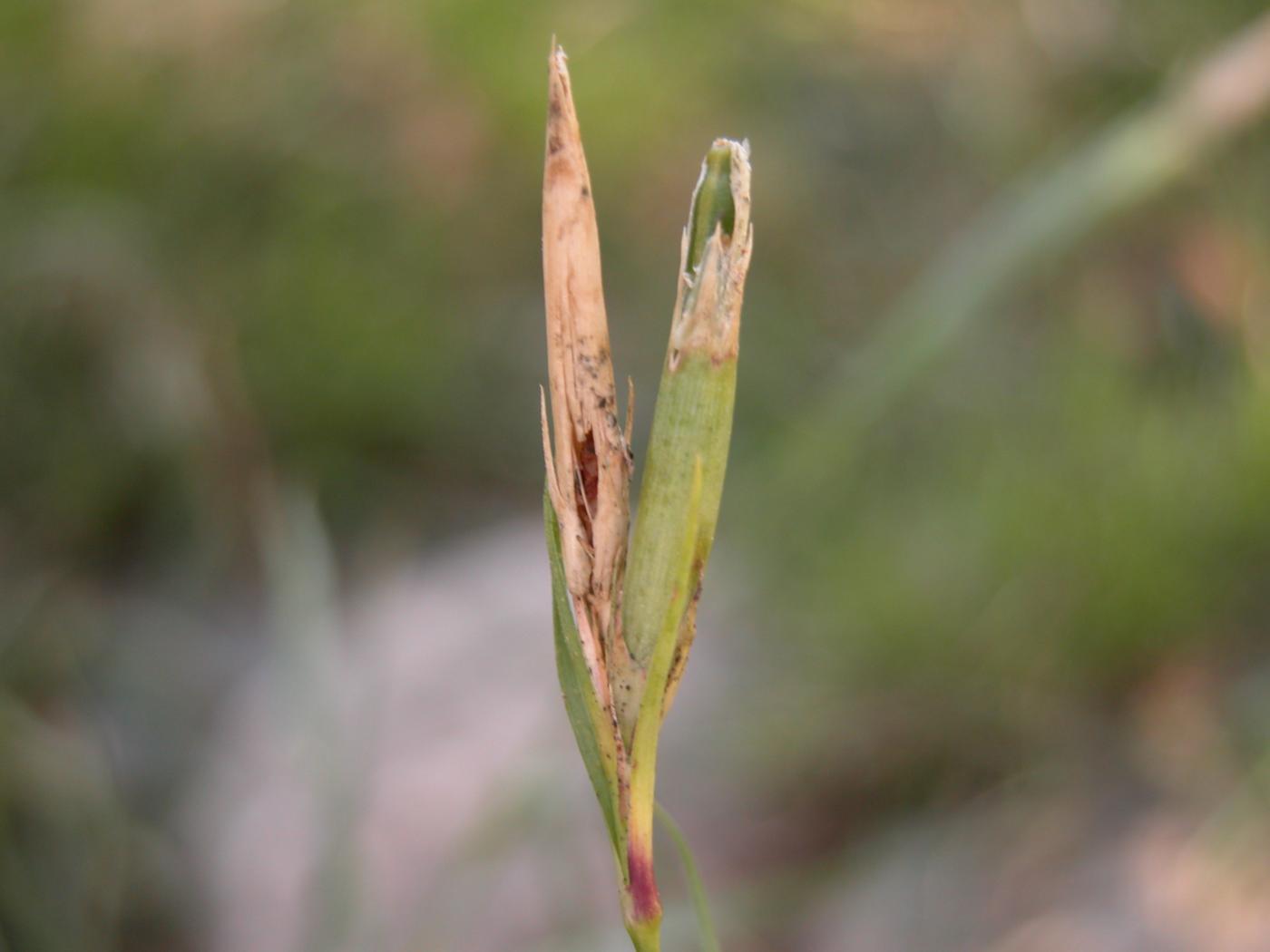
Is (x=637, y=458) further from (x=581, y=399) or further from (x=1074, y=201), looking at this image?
(x=581, y=399)

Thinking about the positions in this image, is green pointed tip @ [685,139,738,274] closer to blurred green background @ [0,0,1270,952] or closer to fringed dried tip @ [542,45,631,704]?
fringed dried tip @ [542,45,631,704]

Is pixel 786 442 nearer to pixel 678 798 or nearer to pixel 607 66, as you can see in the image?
pixel 678 798

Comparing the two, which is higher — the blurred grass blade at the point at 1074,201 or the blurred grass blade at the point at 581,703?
the blurred grass blade at the point at 1074,201

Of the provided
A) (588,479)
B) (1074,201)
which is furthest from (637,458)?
(588,479)

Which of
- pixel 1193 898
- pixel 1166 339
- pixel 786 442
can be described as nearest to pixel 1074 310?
pixel 1166 339

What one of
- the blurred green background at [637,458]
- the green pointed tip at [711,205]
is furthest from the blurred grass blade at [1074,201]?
the green pointed tip at [711,205]

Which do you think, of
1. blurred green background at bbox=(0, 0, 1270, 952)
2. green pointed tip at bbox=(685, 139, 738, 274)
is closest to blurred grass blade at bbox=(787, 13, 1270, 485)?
blurred green background at bbox=(0, 0, 1270, 952)

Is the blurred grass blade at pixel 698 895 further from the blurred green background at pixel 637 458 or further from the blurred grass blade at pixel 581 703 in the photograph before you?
the blurred green background at pixel 637 458
